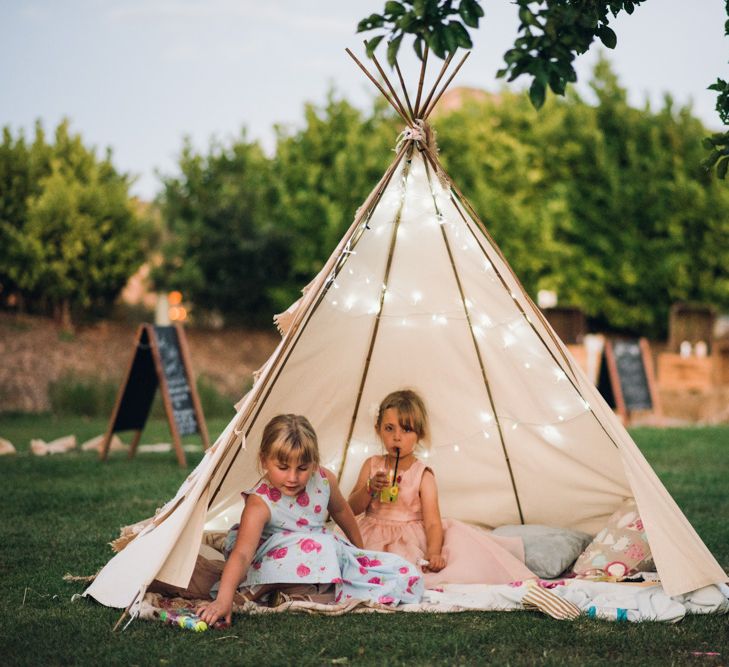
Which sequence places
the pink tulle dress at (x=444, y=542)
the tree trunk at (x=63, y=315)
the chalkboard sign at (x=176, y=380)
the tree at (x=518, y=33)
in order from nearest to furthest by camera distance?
the tree at (x=518, y=33) < the pink tulle dress at (x=444, y=542) < the chalkboard sign at (x=176, y=380) < the tree trunk at (x=63, y=315)

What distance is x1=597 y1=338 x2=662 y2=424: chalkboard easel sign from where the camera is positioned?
11992 millimetres

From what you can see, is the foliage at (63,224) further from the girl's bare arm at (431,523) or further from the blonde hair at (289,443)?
the blonde hair at (289,443)

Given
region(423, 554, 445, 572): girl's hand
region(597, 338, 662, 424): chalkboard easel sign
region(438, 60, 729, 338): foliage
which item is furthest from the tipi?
region(438, 60, 729, 338): foliage

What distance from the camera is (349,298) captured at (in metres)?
5.20

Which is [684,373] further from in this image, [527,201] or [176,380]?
[176,380]

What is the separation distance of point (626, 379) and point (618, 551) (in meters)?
7.81

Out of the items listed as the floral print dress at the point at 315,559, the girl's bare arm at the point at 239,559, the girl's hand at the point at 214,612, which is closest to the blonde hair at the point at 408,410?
the floral print dress at the point at 315,559

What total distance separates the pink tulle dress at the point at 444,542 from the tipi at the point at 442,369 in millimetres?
667

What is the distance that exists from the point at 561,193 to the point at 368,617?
15975mm

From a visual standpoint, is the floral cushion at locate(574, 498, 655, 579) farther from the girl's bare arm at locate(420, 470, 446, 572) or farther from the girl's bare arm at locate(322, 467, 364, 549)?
the girl's bare arm at locate(322, 467, 364, 549)

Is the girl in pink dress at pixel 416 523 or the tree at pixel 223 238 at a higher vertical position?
the tree at pixel 223 238

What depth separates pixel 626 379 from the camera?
1220cm

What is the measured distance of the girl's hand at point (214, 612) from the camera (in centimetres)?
356

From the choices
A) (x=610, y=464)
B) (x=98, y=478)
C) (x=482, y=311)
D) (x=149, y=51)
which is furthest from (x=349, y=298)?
(x=149, y=51)
